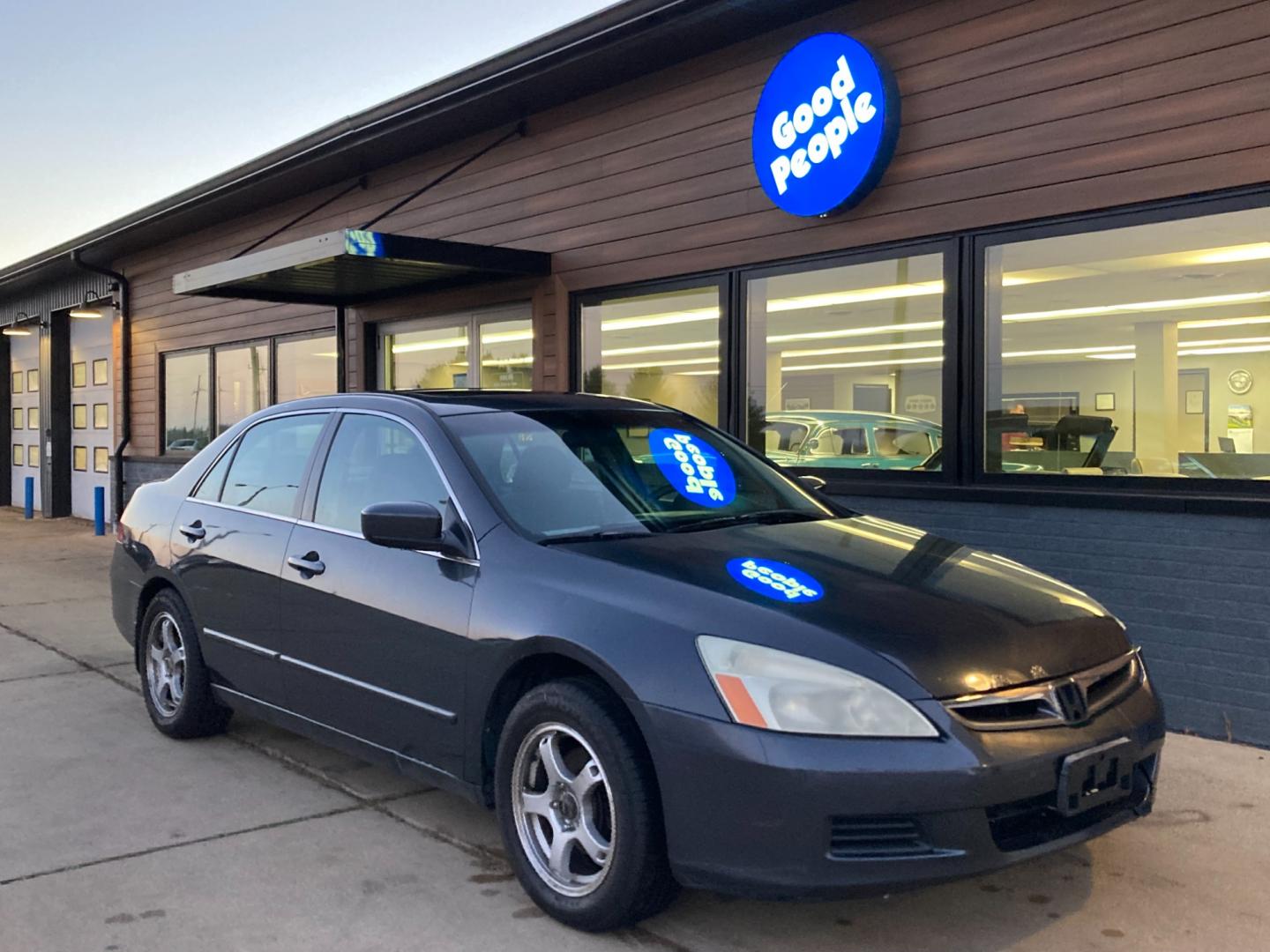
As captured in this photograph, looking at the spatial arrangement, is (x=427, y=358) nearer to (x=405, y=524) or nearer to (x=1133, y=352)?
(x=1133, y=352)

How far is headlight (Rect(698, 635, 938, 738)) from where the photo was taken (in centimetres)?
292

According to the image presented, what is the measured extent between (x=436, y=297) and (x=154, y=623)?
573cm

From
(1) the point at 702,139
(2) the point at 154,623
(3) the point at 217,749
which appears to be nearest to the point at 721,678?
(3) the point at 217,749

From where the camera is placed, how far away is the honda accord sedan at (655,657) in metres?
2.92

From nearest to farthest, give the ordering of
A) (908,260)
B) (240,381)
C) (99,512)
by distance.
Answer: (908,260), (240,381), (99,512)

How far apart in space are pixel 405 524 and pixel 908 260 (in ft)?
13.8

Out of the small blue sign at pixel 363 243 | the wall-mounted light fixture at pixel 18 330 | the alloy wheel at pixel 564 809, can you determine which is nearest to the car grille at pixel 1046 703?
the alloy wheel at pixel 564 809

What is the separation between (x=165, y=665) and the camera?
5430 mm

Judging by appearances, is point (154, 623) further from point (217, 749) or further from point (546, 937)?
point (546, 937)

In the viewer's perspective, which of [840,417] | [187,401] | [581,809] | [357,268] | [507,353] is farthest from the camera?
[187,401]

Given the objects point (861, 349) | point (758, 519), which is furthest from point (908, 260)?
point (758, 519)

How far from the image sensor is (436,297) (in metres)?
10.8

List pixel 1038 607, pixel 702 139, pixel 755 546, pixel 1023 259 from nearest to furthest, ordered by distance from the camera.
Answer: pixel 1038 607, pixel 755 546, pixel 1023 259, pixel 702 139

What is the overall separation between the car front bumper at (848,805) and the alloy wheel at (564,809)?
33 cm
